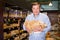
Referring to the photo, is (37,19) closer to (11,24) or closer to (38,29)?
(38,29)

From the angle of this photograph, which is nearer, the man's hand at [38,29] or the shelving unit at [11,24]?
the man's hand at [38,29]

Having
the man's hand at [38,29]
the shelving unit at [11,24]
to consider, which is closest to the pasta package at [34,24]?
the man's hand at [38,29]

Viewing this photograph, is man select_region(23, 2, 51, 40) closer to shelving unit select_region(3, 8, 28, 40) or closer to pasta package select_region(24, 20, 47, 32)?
pasta package select_region(24, 20, 47, 32)

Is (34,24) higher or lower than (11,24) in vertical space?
higher

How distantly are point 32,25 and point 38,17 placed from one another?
15 centimetres

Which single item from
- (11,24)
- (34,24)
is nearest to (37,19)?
(34,24)

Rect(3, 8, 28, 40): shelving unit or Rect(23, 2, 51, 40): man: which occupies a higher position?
Rect(23, 2, 51, 40): man

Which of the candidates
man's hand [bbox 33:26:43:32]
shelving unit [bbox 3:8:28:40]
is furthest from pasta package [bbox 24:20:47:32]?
shelving unit [bbox 3:8:28:40]

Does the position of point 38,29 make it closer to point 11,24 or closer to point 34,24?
point 34,24

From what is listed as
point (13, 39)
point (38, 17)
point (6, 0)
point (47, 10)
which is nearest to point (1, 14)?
point (6, 0)

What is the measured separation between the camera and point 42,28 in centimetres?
258

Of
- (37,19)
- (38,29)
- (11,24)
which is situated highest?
(37,19)

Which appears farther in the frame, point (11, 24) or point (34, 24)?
point (11, 24)

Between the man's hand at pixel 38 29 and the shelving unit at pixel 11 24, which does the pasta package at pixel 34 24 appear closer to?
the man's hand at pixel 38 29
